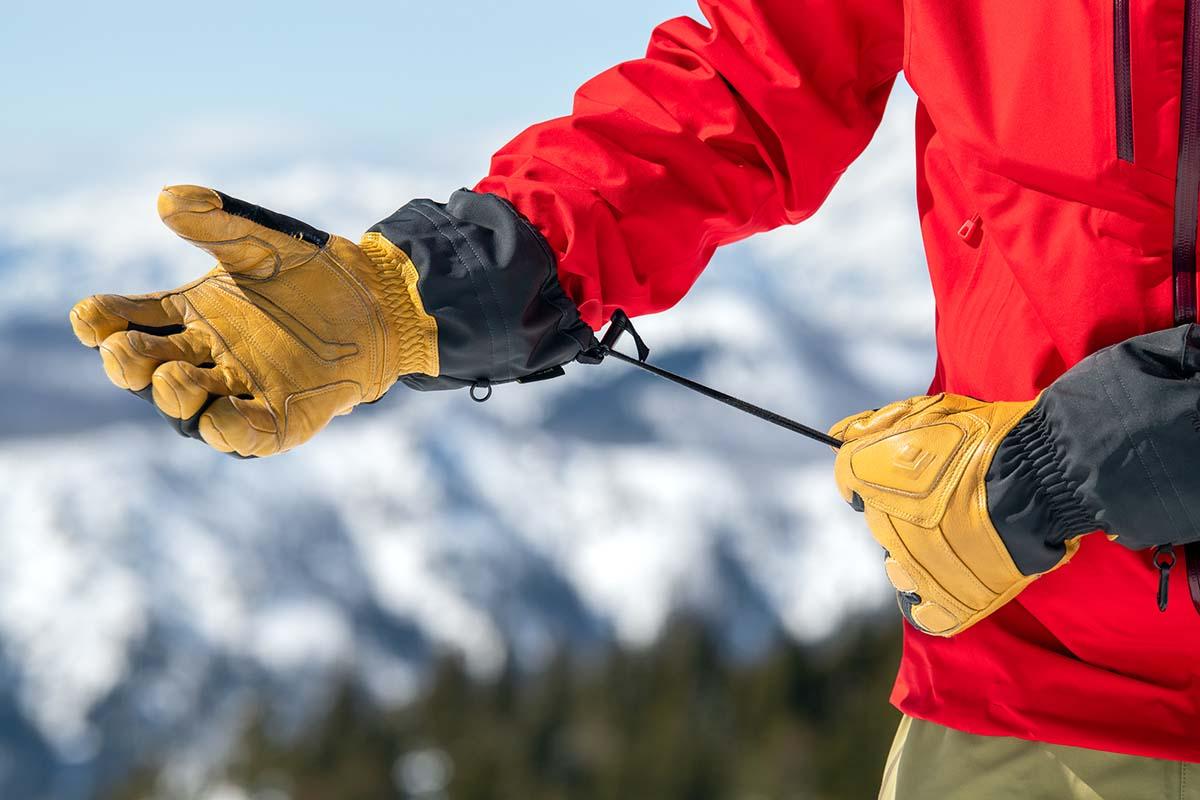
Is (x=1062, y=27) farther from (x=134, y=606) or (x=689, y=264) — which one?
(x=134, y=606)

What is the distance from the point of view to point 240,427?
1082 mm

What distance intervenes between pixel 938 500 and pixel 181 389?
0.75 metres

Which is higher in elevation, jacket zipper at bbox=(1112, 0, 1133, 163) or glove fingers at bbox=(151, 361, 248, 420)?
jacket zipper at bbox=(1112, 0, 1133, 163)

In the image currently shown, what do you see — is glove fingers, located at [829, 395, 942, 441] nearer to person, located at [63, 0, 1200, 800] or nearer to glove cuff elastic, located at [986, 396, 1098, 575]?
person, located at [63, 0, 1200, 800]

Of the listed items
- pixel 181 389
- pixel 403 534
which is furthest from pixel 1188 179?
pixel 403 534

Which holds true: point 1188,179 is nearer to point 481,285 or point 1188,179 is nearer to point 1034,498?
point 1034,498

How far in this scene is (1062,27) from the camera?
1048 millimetres

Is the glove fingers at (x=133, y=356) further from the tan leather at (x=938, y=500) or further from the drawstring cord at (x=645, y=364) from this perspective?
the tan leather at (x=938, y=500)

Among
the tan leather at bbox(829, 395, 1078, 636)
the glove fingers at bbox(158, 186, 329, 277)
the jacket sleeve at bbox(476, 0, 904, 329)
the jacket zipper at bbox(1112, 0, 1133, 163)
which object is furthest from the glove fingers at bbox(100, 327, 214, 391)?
the jacket zipper at bbox(1112, 0, 1133, 163)

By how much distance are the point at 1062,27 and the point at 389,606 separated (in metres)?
13.4

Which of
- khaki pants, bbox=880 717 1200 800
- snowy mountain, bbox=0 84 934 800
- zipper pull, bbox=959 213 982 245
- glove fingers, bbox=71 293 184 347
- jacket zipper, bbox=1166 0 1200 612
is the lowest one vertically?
snowy mountain, bbox=0 84 934 800

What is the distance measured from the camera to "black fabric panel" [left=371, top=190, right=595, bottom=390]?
4.22ft

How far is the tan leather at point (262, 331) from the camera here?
3.53 ft

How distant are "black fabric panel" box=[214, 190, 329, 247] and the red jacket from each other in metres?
0.26
